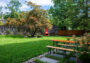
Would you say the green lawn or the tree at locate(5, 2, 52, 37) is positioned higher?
the tree at locate(5, 2, 52, 37)

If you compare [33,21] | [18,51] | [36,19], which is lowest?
[18,51]

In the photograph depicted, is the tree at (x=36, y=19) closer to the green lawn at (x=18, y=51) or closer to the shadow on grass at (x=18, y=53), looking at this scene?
the green lawn at (x=18, y=51)

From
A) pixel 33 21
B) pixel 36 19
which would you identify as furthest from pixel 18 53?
pixel 36 19

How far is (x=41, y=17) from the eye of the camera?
→ 12.5m

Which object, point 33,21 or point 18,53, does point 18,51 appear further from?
point 33,21

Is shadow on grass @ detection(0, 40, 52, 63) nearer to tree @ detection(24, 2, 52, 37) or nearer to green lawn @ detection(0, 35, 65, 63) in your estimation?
green lawn @ detection(0, 35, 65, 63)

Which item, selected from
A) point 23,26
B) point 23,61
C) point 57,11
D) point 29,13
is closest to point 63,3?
point 57,11

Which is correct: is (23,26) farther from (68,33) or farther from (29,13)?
(68,33)

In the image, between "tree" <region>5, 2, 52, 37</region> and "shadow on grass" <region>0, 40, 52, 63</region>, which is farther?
"tree" <region>5, 2, 52, 37</region>

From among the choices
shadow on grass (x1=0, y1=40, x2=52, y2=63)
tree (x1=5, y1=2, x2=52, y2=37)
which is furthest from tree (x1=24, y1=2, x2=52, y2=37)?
shadow on grass (x1=0, y1=40, x2=52, y2=63)

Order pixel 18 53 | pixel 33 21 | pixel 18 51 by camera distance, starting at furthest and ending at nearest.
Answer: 1. pixel 33 21
2. pixel 18 51
3. pixel 18 53

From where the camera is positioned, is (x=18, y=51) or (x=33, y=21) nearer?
(x=18, y=51)

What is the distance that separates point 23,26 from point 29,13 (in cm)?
191

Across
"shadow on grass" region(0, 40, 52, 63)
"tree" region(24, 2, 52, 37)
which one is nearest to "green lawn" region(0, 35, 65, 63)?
"shadow on grass" region(0, 40, 52, 63)
